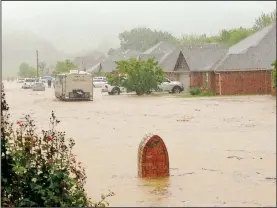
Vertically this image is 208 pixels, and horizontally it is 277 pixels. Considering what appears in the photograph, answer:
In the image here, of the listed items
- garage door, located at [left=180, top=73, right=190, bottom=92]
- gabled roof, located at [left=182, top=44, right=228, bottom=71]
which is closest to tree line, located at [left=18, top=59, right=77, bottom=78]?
garage door, located at [left=180, top=73, right=190, bottom=92]

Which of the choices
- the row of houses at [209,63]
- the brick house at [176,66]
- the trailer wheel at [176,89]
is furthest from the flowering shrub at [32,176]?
the brick house at [176,66]

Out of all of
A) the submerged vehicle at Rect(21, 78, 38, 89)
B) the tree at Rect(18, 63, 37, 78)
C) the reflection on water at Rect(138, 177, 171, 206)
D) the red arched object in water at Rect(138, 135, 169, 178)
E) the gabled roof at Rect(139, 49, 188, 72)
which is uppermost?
the gabled roof at Rect(139, 49, 188, 72)

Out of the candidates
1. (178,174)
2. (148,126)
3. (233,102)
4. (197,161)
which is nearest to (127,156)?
(197,161)

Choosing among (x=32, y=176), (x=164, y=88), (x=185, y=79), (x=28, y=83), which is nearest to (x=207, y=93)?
(x=164, y=88)

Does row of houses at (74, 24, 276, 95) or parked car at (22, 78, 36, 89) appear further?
parked car at (22, 78, 36, 89)

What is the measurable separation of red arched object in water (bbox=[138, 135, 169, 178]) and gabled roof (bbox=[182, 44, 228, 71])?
81.6ft

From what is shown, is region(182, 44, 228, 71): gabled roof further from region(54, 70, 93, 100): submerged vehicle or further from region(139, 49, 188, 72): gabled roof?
region(54, 70, 93, 100): submerged vehicle

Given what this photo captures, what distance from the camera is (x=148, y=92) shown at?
2728 centimetres

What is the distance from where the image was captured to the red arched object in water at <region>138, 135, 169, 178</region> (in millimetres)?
6918

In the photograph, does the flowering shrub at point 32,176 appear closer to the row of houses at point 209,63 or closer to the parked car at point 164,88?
the row of houses at point 209,63

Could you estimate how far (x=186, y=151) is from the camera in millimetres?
9875

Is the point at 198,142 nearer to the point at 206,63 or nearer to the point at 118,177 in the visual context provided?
the point at 118,177

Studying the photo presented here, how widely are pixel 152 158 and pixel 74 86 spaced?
1332 centimetres

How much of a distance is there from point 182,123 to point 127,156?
17.5 feet
